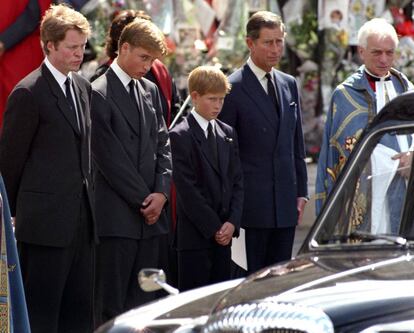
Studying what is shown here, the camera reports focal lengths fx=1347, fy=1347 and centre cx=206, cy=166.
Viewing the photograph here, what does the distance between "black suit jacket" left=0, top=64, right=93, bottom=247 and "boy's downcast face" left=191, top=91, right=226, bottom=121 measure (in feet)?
3.29

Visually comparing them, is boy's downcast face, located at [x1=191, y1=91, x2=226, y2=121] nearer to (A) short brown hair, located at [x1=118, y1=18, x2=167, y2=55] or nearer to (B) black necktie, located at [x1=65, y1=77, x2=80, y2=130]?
(A) short brown hair, located at [x1=118, y1=18, x2=167, y2=55]

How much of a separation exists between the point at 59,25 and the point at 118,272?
146 cm

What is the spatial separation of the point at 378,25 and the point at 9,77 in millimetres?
→ 2630

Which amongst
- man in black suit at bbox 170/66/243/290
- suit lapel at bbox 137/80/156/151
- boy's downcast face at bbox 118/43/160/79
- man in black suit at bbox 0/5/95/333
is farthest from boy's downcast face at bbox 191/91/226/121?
man in black suit at bbox 0/5/95/333

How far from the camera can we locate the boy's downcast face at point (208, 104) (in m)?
8.21

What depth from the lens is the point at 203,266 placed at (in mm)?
8125

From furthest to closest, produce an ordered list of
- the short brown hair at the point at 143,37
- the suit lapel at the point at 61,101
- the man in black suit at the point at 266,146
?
1. the man in black suit at the point at 266,146
2. the short brown hair at the point at 143,37
3. the suit lapel at the point at 61,101

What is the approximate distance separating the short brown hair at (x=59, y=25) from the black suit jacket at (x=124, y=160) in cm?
49

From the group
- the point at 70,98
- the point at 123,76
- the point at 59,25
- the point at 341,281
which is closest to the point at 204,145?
the point at 123,76

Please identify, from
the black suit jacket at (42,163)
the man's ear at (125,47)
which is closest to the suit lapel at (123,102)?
the man's ear at (125,47)

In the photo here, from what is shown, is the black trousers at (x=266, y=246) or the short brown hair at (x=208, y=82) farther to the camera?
the black trousers at (x=266, y=246)

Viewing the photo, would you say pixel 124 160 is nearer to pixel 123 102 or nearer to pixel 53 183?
pixel 123 102

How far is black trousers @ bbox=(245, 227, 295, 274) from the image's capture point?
8586 millimetres

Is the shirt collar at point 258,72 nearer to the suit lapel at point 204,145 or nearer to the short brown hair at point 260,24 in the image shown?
the short brown hair at point 260,24
